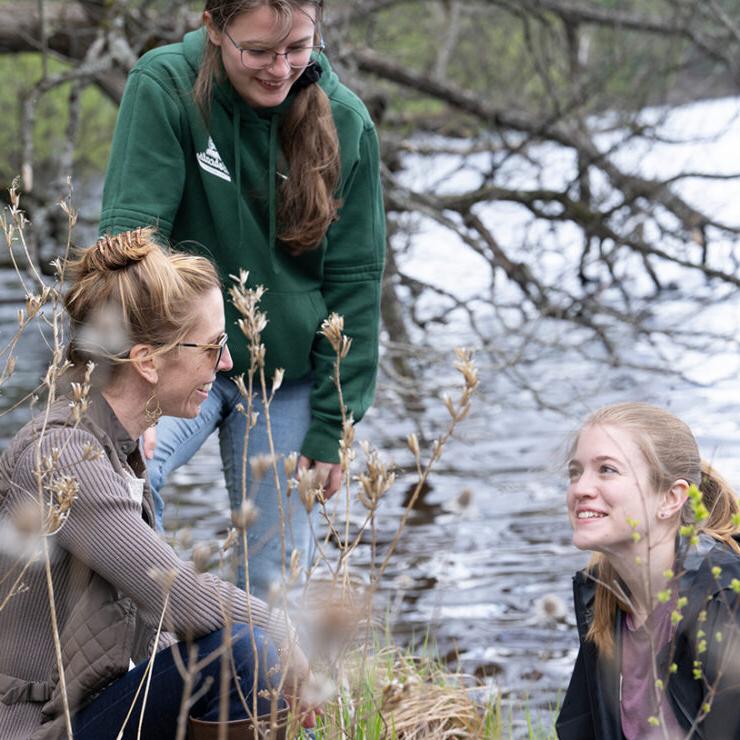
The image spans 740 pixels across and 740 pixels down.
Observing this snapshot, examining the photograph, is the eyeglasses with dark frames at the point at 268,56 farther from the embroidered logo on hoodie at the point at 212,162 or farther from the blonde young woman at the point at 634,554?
Answer: the blonde young woman at the point at 634,554

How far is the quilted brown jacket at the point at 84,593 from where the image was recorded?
7.50ft

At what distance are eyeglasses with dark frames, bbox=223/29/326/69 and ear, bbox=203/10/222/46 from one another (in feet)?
0.17

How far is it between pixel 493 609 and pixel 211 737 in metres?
2.87

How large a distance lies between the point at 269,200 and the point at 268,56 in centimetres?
38

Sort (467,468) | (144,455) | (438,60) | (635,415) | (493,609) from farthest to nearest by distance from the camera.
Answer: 1. (438,60)
2. (467,468)
3. (493,609)
4. (144,455)
5. (635,415)

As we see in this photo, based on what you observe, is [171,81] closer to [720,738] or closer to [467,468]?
[720,738]

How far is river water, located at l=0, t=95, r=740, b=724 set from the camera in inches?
183

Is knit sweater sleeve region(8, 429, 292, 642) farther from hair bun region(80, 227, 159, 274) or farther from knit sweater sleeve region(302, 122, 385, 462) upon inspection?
knit sweater sleeve region(302, 122, 385, 462)

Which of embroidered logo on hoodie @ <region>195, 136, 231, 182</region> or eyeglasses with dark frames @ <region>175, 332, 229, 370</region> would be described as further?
embroidered logo on hoodie @ <region>195, 136, 231, 182</region>

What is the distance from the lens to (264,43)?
284cm

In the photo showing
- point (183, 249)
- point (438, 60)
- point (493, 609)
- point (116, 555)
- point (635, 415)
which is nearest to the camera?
point (116, 555)

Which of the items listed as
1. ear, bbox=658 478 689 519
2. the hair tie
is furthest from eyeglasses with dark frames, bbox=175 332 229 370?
ear, bbox=658 478 689 519

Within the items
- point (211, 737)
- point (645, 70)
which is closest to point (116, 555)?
point (211, 737)

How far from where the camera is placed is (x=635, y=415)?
8.86 feet
